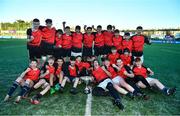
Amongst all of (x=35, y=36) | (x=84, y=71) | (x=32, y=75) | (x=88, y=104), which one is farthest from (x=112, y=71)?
(x=35, y=36)

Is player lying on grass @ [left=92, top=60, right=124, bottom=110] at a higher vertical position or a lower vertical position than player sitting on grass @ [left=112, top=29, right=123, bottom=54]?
lower

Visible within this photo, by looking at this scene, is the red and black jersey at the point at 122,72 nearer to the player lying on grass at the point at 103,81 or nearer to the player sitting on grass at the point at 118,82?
the player sitting on grass at the point at 118,82

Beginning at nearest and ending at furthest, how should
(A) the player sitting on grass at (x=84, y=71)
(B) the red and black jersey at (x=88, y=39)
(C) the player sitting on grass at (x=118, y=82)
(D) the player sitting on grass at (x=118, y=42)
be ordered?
(C) the player sitting on grass at (x=118, y=82) < (A) the player sitting on grass at (x=84, y=71) < (D) the player sitting on grass at (x=118, y=42) < (B) the red and black jersey at (x=88, y=39)

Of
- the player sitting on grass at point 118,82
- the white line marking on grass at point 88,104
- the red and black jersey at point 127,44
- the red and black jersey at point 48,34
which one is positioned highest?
the red and black jersey at point 48,34

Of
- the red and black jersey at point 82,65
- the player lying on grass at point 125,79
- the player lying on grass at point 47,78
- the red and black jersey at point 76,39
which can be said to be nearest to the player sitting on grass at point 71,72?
the red and black jersey at point 82,65

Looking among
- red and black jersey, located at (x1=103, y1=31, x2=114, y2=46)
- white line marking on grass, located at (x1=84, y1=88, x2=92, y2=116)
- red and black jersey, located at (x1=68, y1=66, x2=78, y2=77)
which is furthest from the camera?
red and black jersey, located at (x1=103, y1=31, x2=114, y2=46)

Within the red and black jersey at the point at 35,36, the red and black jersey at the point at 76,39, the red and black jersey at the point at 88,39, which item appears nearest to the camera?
the red and black jersey at the point at 35,36

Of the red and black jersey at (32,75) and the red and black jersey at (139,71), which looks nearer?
the red and black jersey at (32,75)

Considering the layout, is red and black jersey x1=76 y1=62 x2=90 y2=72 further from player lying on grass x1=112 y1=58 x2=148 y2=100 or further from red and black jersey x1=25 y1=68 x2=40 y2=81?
red and black jersey x1=25 y1=68 x2=40 y2=81

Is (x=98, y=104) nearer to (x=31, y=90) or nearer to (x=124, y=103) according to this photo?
(x=124, y=103)

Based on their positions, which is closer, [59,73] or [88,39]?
[59,73]

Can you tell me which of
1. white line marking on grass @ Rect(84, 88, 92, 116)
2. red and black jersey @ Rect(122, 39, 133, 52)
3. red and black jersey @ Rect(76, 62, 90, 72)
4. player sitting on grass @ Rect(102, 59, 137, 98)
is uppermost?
red and black jersey @ Rect(122, 39, 133, 52)

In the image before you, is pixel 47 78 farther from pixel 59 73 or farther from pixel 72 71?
pixel 72 71

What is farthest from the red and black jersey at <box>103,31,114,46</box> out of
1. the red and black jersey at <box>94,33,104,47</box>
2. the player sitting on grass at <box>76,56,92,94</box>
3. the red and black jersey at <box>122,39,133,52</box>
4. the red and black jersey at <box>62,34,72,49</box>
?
the player sitting on grass at <box>76,56,92,94</box>
